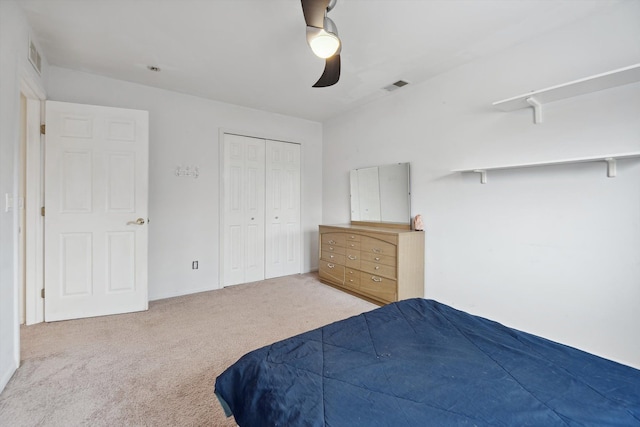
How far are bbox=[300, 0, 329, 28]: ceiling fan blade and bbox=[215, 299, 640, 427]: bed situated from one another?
1.71m

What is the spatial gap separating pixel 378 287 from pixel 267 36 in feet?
8.86

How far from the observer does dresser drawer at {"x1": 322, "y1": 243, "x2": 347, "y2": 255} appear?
3.79 metres

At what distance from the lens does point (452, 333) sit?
4.44ft

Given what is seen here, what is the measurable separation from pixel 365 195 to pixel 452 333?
2.78m

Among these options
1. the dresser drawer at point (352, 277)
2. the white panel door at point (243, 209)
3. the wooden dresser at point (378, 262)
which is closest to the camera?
the wooden dresser at point (378, 262)

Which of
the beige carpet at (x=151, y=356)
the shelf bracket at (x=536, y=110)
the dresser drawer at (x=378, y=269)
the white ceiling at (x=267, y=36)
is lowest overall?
the beige carpet at (x=151, y=356)

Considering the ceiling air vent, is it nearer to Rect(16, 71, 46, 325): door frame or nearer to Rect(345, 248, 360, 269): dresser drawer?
Rect(345, 248, 360, 269): dresser drawer

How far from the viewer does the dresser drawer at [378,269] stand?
307 cm

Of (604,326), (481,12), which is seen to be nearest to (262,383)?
(604,326)

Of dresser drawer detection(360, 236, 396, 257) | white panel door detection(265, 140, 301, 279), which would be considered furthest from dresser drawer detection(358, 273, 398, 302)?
white panel door detection(265, 140, 301, 279)

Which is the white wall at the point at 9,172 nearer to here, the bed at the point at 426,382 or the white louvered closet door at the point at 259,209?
the bed at the point at 426,382

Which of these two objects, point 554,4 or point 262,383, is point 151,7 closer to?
point 262,383

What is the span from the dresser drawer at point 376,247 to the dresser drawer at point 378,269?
0.45ft

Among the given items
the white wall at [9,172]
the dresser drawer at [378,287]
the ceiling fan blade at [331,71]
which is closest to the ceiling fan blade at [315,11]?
the ceiling fan blade at [331,71]
